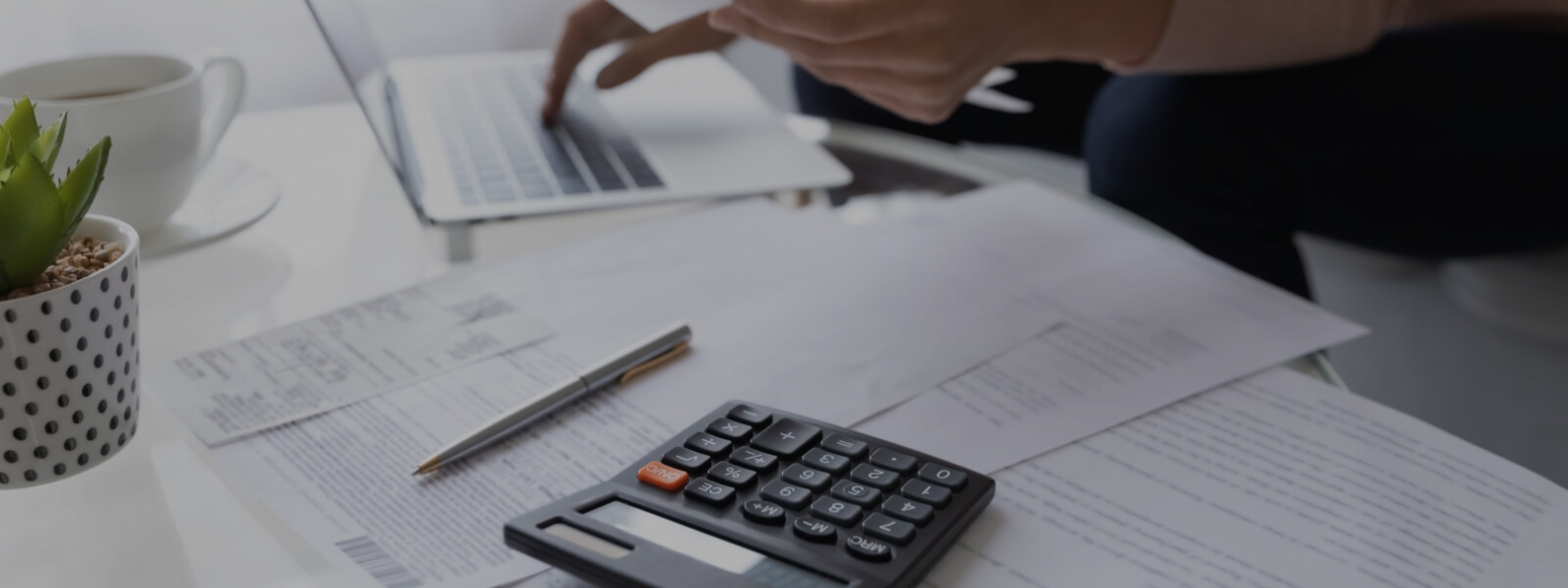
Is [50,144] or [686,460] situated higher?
[50,144]

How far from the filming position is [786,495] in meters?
0.36

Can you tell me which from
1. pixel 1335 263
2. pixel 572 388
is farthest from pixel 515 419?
pixel 1335 263

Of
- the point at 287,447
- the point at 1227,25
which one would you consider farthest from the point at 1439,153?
the point at 287,447

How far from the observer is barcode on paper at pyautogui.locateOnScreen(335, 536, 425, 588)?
35 centimetres

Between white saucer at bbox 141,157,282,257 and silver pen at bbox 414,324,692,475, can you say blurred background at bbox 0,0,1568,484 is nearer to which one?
white saucer at bbox 141,157,282,257

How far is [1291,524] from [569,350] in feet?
0.96

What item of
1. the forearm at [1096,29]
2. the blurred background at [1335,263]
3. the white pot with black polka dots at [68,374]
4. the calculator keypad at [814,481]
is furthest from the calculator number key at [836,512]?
the blurred background at [1335,263]

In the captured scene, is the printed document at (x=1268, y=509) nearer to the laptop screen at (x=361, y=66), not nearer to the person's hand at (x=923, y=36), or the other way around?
the person's hand at (x=923, y=36)

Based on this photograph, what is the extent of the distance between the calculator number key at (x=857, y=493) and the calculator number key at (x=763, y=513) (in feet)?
0.07

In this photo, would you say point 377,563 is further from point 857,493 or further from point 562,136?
point 562,136

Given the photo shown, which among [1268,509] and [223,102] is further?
[223,102]

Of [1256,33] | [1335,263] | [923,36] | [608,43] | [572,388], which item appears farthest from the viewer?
[1335,263]

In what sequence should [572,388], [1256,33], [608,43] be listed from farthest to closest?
[608,43]
[1256,33]
[572,388]

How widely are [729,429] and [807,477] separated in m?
0.04
